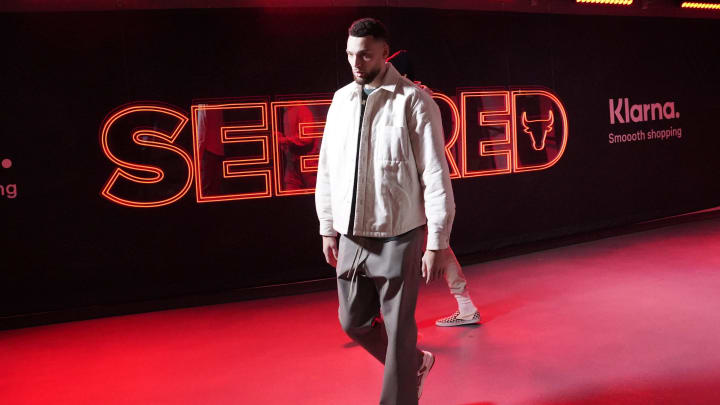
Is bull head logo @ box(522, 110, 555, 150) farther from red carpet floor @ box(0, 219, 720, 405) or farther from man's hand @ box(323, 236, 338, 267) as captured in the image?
man's hand @ box(323, 236, 338, 267)

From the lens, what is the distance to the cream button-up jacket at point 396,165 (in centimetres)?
262

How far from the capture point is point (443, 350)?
4051 mm

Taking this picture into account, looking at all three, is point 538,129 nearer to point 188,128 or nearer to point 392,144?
point 188,128

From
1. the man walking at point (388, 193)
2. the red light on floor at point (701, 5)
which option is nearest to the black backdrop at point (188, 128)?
the red light on floor at point (701, 5)

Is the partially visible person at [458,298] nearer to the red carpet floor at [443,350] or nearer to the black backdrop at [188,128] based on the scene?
the red carpet floor at [443,350]

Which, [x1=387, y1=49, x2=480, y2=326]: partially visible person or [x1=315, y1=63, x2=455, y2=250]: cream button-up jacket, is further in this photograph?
[x1=387, y1=49, x2=480, y2=326]: partially visible person

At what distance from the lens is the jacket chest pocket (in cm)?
262

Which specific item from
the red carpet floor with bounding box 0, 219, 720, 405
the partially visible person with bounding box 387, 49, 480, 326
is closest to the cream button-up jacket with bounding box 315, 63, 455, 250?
the red carpet floor with bounding box 0, 219, 720, 405

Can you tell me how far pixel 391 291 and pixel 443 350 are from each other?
1486mm

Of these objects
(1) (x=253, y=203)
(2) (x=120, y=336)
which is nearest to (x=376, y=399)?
(2) (x=120, y=336)

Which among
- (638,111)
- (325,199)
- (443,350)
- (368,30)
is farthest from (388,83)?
(638,111)

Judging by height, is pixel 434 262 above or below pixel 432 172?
below

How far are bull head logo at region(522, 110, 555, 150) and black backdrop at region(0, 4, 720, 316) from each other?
309 mm

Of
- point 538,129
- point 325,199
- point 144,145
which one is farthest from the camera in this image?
point 538,129
